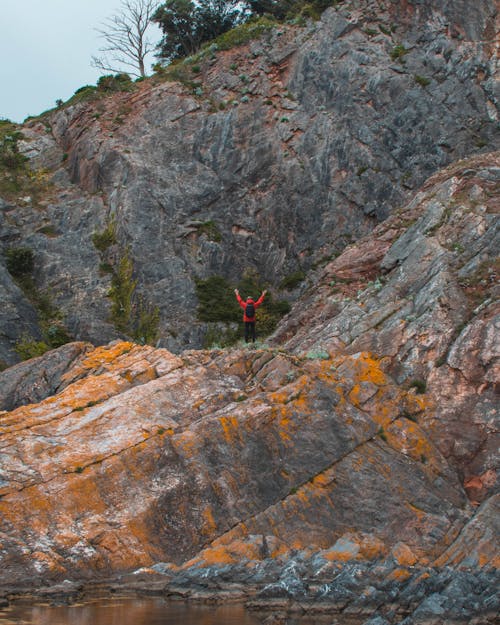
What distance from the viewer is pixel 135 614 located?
14.2 meters

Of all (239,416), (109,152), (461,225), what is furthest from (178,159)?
(239,416)

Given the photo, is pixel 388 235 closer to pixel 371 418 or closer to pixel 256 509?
pixel 371 418

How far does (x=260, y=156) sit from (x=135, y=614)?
2425 centimetres

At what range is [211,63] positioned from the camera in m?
37.9

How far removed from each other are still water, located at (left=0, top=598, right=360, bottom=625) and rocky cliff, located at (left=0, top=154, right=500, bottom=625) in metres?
0.70

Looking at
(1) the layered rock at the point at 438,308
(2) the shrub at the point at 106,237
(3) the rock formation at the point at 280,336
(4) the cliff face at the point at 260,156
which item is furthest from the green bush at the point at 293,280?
(2) the shrub at the point at 106,237

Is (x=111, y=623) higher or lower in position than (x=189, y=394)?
lower

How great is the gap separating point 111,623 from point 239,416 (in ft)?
23.4

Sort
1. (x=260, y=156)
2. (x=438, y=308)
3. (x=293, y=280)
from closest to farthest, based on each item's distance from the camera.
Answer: (x=438, y=308) < (x=293, y=280) < (x=260, y=156)

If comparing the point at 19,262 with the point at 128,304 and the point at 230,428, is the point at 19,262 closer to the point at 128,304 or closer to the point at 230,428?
the point at 128,304

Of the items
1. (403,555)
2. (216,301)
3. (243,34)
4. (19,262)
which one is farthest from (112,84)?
(403,555)

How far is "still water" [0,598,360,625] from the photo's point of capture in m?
13.6

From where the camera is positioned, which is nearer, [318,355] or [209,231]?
[318,355]

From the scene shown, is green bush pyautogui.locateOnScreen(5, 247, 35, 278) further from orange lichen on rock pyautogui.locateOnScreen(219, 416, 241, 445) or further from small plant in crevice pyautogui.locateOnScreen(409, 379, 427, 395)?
small plant in crevice pyautogui.locateOnScreen(409, 379, 427, 395)
